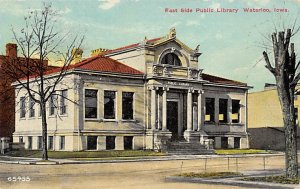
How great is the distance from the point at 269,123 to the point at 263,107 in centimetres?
245

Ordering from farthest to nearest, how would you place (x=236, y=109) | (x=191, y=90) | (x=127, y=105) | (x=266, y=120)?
1. (x=266, y=120)
2. (x=236, y=109)
3. (x=191, y=90)
4. (x=127, y=105)

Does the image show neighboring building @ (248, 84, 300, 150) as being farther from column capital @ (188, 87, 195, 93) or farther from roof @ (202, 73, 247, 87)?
column capital @ (188, 87, 195, 93)

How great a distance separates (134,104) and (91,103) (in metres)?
4.27

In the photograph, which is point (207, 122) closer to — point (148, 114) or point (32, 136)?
point (148, 114)

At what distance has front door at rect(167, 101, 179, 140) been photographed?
162 feet

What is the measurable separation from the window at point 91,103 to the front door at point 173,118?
7.69 meters

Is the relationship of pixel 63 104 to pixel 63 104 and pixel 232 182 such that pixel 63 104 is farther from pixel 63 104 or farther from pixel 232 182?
pixel 232 182

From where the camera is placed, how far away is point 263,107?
6956 centimetres

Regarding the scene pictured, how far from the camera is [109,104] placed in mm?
45656

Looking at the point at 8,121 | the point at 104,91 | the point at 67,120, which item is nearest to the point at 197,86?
the point at 104,91

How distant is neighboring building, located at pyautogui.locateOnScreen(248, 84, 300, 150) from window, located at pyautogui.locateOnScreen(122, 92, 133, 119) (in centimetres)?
2153

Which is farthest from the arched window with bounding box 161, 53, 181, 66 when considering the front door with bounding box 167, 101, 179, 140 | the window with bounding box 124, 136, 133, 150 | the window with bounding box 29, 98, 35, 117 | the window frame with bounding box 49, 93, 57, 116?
the window with bounding box 29, 98, 35, 117

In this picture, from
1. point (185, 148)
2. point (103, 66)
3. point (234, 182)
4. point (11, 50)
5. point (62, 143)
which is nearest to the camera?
point (234, 182)

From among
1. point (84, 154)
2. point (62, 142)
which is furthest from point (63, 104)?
point (84, 154)
